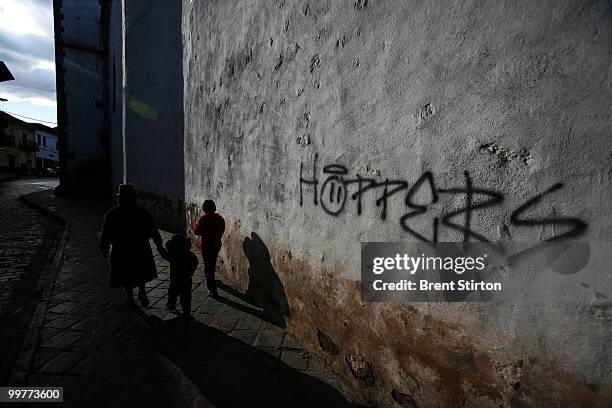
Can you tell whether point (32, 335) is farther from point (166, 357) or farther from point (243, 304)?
point (243, 304)

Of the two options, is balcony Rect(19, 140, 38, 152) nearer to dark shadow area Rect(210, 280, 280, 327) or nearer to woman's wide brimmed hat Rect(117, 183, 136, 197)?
woman's wide brimmed hat Rect(117, 183, 136, 197)

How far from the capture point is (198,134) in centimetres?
596

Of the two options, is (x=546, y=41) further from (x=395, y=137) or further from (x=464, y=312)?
(x=464, y=312)

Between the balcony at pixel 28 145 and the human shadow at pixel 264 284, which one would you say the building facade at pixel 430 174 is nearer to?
the human shadow at pixel 264 284

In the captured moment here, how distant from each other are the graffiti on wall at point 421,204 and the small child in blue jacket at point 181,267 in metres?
1.72

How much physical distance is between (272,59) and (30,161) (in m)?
55.9

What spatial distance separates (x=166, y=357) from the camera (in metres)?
2.92

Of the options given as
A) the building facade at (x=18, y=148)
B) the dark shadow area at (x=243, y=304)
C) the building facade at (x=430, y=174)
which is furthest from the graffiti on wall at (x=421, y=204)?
the building facade at (x=18, y=148)

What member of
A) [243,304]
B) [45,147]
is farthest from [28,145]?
[243,304]

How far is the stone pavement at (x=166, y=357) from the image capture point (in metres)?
2.44

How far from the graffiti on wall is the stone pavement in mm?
1387

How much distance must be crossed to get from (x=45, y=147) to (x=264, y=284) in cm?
6215

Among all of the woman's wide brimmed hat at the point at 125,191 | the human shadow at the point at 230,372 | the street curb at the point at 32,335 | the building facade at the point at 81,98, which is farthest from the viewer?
the building facade at the point at 81,98

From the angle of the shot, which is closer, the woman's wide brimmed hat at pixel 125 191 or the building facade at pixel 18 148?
the woman's wide brimmed hat at pixel 125 191
